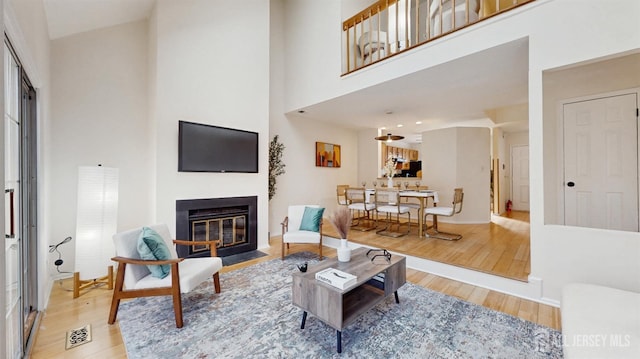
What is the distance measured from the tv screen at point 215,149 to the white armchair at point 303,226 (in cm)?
103

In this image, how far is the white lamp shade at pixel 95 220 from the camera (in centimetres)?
274

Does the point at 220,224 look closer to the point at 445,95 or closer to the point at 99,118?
the point at 99,118

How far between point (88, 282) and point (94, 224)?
0.66 m

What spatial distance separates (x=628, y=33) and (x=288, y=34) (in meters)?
4.92

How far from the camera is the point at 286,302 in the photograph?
2541 millimetres

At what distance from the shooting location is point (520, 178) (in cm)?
755

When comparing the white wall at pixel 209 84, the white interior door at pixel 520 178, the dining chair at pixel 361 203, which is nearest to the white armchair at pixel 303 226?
Result: the white wall at pixel 209 84

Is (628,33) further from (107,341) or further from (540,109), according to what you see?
(107,341)

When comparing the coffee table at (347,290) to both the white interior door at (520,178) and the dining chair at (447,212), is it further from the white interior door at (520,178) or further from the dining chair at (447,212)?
the white interior door at (520,178)

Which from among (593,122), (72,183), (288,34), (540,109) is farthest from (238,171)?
(593,122)

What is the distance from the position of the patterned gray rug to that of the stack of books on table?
17.4 inches

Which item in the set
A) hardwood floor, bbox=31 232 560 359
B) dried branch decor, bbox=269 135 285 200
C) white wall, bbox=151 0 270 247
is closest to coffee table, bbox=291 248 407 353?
hardwood floor, bbox=31 232 560 359

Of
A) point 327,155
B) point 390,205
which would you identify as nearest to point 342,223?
point 390,205

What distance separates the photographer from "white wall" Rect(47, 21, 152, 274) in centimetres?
311
